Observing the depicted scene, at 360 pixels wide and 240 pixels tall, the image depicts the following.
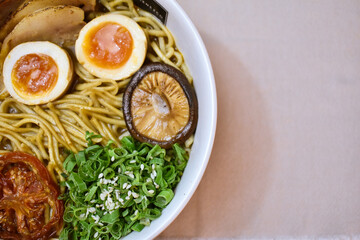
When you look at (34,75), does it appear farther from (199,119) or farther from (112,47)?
(199,119)

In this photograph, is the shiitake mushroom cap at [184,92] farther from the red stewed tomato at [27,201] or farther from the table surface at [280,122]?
the red stewed tomato at [27,201]

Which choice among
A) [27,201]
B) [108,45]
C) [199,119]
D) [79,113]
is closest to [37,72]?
[79,113]

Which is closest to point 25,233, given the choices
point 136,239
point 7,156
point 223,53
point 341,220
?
point 7,156

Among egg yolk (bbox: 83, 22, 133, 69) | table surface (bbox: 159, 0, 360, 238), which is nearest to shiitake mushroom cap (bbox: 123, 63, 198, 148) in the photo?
egg yolk (bbox: 83, 22, 133, 69)

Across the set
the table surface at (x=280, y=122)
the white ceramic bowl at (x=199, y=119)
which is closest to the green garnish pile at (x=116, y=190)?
the white ceramic bowl at (x=199, y=119)

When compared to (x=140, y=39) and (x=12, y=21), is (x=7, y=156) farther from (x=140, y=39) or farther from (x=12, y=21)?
(x=140, y=39)

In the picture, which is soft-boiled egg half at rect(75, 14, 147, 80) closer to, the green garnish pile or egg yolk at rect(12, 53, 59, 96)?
egg yolk at rect(12, 53, 59, 96)
